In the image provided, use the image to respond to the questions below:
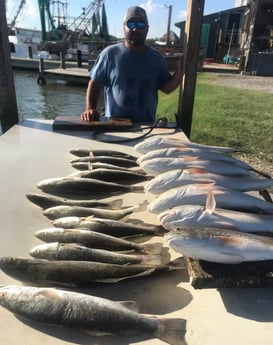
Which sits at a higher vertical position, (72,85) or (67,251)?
(67,251)

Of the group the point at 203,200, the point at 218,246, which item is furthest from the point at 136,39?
the point at 218,246

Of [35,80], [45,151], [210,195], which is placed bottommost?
[35,80]

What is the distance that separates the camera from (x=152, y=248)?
6.46 ft

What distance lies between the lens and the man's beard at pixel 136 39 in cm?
436

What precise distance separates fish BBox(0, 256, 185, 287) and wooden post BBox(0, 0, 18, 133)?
3385 millimetres

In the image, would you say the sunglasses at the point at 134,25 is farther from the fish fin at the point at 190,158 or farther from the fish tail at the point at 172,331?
the fish tail at the point at 172,331

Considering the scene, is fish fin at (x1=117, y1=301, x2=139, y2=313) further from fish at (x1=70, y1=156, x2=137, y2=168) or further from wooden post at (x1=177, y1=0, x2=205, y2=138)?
wooden post at (x1=177, y1=0, x2=205, y2=138)

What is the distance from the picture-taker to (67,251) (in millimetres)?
1848

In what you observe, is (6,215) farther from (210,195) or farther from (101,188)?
(210,195)

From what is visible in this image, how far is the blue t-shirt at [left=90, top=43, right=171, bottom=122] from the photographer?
446 centimetres

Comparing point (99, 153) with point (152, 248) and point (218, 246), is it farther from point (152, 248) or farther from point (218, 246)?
point (218, 246)

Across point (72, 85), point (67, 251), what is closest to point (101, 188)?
point (67, 251)

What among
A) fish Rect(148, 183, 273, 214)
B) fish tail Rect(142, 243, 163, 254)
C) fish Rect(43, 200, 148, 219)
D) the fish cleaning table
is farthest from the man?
fish tail Rect(142, 243, 163, 254)

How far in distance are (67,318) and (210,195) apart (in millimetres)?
977
